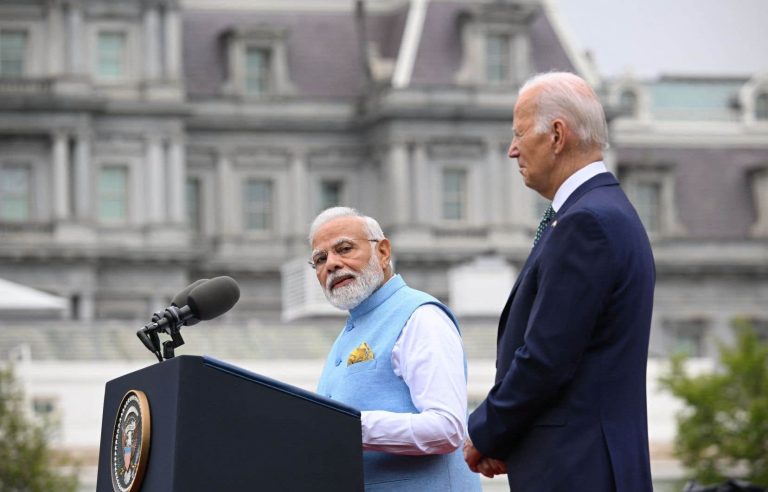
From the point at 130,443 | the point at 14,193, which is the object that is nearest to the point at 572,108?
the point at 130,443

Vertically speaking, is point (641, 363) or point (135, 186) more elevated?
point (135, 186)

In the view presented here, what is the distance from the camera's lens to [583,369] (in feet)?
17.5

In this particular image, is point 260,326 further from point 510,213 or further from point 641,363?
point 510,213

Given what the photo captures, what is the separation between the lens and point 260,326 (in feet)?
85.6

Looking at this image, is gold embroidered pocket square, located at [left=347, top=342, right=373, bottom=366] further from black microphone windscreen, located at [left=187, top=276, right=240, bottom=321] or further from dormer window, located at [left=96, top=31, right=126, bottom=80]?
dormer window, located at [left=96, top=31, right=126, bottom=80]

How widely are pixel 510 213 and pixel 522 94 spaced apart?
1828 inches

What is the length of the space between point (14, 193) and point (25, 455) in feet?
98.3

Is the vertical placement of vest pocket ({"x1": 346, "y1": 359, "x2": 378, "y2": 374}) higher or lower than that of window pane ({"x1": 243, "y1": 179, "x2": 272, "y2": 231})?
lower

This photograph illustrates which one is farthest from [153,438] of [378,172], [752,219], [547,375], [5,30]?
[752,219]

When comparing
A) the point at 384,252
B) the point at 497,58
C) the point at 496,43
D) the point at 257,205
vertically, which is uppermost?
the point at 496,43

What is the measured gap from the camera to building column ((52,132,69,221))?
158 ft

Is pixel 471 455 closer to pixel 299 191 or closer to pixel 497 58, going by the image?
pixel 497 58

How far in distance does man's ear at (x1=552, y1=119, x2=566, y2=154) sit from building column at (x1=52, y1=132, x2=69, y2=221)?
142 feet

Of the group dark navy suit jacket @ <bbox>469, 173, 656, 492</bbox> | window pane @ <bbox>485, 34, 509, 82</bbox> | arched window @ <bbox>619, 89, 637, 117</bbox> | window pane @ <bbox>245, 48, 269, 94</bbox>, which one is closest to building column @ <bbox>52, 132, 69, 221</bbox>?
window pane @ <bbox>245, 48, 269, 94</bbox>
